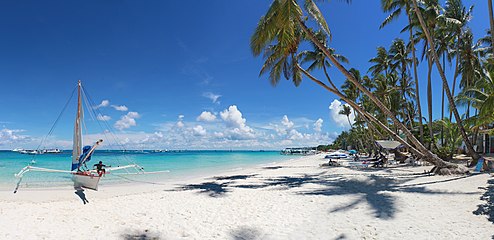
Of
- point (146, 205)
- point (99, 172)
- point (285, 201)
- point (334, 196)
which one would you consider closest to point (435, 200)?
point (334, 196)

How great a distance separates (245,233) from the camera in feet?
18.0

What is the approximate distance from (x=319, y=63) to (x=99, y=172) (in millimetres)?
13896

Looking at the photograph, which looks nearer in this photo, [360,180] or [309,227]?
[309,227]

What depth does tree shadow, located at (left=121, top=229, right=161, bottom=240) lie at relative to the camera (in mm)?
5266

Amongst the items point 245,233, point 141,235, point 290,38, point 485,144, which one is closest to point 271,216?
point 245,233

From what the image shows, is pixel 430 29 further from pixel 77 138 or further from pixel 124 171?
pixel 124 171

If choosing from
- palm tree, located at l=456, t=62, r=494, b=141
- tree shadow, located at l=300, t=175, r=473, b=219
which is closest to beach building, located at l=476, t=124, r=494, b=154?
palm tree, located at l=456, t=62, r=494, b=141

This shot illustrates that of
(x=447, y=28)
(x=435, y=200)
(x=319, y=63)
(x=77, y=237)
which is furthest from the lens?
(x=319, y=63)

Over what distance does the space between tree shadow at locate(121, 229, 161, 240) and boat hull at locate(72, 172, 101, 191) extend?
6.95 metres

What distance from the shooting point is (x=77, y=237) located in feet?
17.4

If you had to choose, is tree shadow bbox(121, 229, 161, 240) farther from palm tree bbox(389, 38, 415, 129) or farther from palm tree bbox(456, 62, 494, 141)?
palm tree bbox(389, 38, 415, 129)

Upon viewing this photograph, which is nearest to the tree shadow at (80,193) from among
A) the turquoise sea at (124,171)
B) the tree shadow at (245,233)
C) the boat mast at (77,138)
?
the boat mast at (77,138)

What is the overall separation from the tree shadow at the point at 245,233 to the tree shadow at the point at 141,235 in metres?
1.43

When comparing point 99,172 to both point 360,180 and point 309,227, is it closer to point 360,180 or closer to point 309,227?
point 309,227
